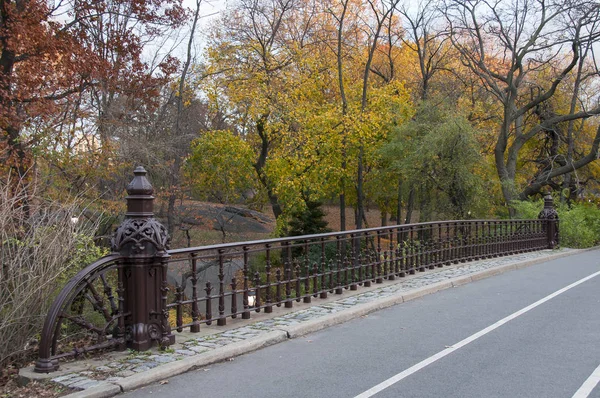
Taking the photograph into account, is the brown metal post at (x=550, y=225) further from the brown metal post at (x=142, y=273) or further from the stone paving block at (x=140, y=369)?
the stone paving block at (x=140, y=369)

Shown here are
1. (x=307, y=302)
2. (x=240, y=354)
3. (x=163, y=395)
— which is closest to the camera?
(x=163, y=395)

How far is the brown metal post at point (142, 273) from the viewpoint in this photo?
6270 millimetres

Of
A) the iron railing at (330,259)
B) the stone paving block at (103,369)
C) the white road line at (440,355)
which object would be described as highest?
the iron railing at (330,259)

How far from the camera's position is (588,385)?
5.38 meters

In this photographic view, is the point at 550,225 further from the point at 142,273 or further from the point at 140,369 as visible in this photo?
the point at 140,369

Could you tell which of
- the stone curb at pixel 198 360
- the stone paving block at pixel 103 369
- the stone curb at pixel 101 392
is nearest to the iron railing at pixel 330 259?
the stone curb at pixel 198 360

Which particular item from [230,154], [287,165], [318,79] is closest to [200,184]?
[230,154]

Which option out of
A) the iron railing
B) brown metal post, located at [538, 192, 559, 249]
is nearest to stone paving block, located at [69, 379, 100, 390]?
the iron railing

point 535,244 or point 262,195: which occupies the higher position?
point 262,195

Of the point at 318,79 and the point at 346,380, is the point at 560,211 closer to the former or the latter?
the point at 318,79

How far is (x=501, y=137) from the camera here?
3259cm

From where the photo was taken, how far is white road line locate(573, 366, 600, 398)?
16.8 feet

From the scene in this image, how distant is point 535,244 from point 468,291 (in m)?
10.7

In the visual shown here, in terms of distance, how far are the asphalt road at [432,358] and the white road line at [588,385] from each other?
3 cm
